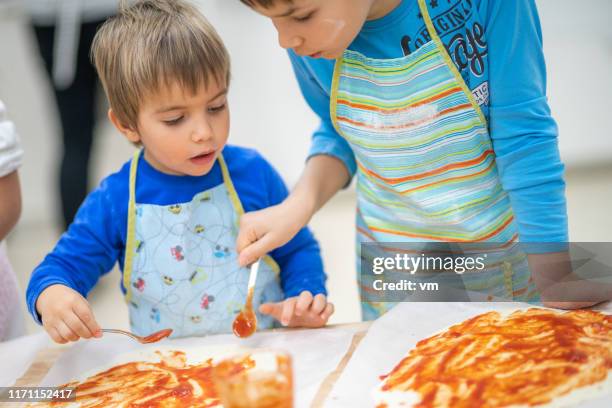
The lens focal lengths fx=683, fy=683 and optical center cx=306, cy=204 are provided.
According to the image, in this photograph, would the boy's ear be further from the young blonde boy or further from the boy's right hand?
the boy's right hand

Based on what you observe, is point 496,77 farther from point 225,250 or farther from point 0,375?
point 0,375

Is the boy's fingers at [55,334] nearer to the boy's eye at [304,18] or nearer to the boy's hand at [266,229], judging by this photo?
the boy's hand at [266,229]

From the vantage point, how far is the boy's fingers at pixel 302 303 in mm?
889

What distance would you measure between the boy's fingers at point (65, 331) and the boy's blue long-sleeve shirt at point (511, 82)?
0.52m

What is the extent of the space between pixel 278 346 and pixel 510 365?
0.29m

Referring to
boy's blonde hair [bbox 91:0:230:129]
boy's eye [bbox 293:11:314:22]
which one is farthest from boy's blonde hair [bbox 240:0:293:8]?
boy's blonde hair [bbox 91:0:230:129]

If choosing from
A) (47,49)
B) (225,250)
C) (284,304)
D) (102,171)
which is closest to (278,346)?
(284,304)

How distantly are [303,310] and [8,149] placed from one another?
1.65ft

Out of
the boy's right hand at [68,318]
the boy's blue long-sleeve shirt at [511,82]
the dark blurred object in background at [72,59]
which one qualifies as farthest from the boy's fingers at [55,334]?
the dark blurred object in background at [72,59]

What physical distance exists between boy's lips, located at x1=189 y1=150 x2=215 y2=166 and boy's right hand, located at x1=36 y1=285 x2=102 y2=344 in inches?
8.8

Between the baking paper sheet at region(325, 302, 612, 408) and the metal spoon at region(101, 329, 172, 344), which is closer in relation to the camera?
the baking paper sheet at region(325, 302, 612, 408)

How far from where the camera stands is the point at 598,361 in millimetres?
694

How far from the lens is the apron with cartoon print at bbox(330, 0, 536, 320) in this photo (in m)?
0.83

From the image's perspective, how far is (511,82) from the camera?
2.56 feet
